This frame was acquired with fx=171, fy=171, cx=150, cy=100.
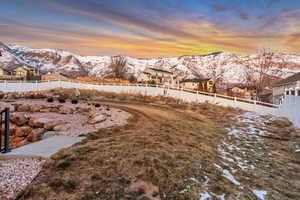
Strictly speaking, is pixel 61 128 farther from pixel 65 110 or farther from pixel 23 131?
pixel 65 110

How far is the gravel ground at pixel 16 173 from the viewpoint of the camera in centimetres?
352

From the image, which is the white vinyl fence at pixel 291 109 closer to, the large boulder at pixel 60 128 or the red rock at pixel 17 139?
the large boulder at pixel 60 128

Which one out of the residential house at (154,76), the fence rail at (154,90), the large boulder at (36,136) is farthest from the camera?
the residential house at (154,76)

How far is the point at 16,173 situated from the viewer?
410cm

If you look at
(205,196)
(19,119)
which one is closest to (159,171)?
(205,196)

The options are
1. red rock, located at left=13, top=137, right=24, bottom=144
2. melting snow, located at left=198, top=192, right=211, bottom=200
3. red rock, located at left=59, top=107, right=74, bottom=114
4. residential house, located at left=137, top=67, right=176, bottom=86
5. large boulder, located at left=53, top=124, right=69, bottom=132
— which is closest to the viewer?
melting snow, located at left=198, top=192, right=211, bottom=200

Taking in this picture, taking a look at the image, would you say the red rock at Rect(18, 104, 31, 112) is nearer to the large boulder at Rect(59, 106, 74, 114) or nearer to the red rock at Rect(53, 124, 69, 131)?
the large boulder at Rect(59, 106, 74, 114)

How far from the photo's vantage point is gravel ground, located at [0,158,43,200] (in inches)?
139

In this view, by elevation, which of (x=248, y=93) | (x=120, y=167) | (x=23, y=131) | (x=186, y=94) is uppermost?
(x=248, y=93)

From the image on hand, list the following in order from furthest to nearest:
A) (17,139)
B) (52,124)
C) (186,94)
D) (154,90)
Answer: (154,90)
(186,94)
(17,139)
(52,124)

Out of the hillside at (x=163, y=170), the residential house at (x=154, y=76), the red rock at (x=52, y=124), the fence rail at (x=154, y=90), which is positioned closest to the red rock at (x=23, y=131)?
the red rock at (x=52, y=124)

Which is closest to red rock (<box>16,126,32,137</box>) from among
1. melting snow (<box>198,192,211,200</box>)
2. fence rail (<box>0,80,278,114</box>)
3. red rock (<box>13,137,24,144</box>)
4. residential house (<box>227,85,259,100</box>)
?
red rock (<box>13,137,24,144</box>)

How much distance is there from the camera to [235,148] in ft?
25.4

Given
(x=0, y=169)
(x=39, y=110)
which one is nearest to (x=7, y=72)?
(x=39, y=110)
